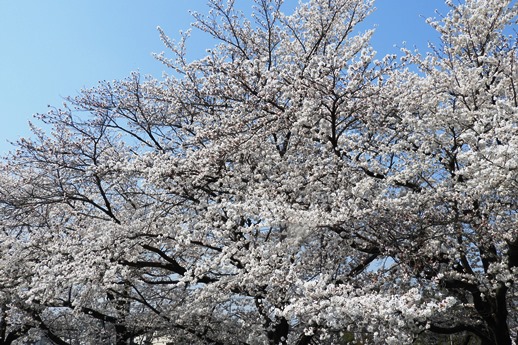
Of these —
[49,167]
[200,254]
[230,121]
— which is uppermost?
[49,167]

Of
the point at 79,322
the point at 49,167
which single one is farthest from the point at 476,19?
the point at 79,322

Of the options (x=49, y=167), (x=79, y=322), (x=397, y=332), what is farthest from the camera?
(x=79, y=322)

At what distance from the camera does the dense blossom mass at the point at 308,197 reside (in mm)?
5828

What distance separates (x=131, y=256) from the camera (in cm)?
852

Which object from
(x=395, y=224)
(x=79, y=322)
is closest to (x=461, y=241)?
(x=395, y=224)

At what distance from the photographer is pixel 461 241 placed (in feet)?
21.5

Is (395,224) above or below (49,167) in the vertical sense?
below

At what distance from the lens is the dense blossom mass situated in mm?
5828

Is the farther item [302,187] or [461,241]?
[302,187]

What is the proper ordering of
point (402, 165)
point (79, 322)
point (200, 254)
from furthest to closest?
point (79, 322) < point (200, 254) < point (402, 165)

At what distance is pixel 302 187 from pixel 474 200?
2.63 m

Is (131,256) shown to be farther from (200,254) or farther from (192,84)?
(192,84)

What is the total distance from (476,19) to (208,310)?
6.69 m

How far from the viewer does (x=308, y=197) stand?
25.0 ft
